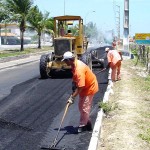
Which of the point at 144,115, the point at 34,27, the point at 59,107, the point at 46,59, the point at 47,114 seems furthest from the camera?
the point at 34,27

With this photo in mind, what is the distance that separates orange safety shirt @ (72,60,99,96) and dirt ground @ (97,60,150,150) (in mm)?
925

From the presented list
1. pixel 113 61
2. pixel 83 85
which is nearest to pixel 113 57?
pixel 113 61

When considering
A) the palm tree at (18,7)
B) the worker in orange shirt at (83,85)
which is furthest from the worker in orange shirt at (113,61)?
the palm tree at (18,7)

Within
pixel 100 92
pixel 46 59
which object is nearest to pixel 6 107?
pixel 100 92

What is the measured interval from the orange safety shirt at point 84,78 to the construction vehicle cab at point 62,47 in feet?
Result: 31.2

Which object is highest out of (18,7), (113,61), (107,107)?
(18,7)

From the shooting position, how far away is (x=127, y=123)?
8602 millimetres

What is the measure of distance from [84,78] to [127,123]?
1684 millimetres

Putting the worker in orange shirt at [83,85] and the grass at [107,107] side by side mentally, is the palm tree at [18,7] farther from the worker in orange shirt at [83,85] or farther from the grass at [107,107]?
the worker in orange shirt at [83,85]

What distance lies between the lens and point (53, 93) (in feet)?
45.2

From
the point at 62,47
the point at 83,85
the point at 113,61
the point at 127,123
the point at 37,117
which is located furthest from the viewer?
the point at 62,47

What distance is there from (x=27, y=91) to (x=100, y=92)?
2771mm

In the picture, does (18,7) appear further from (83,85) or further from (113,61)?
(83,85)

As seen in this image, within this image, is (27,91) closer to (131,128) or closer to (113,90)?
(113,90)
